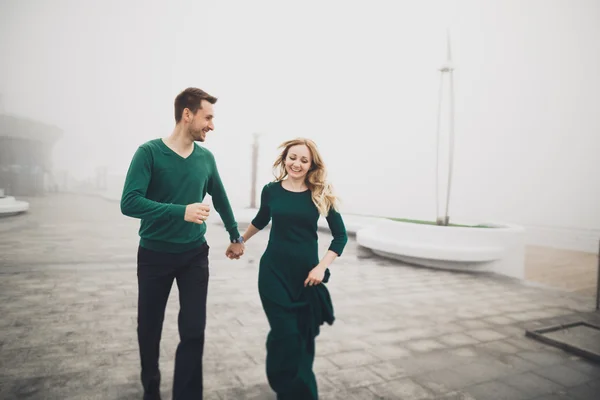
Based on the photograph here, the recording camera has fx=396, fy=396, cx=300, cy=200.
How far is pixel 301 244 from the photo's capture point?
92.2 inches

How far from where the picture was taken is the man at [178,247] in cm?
225

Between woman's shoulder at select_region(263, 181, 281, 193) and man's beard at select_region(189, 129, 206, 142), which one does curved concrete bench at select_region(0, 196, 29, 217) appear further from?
woman's shoulder at select_region(263, 181, 281, 193)

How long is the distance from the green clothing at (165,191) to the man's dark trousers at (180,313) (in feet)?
0.26

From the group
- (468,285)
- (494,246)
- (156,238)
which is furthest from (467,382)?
(494,246)

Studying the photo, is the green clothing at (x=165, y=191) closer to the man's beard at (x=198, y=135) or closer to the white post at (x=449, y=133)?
the man's beard at (x=198, y=135)

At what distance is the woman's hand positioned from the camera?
2.23m

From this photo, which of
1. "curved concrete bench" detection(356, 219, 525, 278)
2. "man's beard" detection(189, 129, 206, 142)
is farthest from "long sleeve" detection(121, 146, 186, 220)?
"curved concrete bench" detection(356, 219, 525, 278)

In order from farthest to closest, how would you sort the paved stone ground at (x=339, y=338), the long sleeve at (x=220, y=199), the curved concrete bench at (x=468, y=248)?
the curved concrete bench at (x=468, y=248) < the paved stone ground at (x=339, y=338) < the long sleeve at (x=220, y=199)

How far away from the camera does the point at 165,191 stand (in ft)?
7.48

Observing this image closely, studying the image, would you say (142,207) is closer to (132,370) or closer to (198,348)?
(198,348)

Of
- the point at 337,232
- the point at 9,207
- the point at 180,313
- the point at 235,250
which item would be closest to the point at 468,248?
the point at 337,232

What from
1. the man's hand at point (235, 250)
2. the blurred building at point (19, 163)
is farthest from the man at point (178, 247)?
the blurred building at point (19, 163)

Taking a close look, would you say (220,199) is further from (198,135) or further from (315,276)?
(315,276)

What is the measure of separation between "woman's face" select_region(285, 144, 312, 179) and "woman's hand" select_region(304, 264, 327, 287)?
549mm
